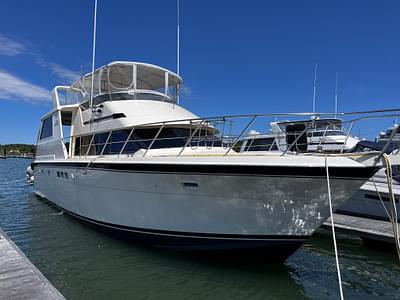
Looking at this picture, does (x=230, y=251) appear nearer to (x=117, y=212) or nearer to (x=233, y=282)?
(x=233, y=282)

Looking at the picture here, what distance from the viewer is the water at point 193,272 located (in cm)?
488

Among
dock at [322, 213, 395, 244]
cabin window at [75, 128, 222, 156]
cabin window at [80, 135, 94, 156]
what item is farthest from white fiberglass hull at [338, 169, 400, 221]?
cabin window at [80, 135, 94, 156]

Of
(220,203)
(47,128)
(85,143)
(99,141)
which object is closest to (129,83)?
(85,143)

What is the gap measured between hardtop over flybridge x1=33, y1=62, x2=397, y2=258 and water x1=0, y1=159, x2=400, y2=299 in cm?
35

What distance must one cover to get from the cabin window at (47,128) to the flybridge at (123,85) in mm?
863

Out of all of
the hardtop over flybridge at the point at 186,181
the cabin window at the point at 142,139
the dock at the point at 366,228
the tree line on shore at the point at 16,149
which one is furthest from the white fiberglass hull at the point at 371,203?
the tree line on shore at the point at 16,149

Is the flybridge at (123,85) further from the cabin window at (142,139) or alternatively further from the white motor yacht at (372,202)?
the white motor yacht at (372,202)

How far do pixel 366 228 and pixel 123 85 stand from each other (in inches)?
283

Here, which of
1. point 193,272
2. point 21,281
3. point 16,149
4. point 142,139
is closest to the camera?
point 21,281

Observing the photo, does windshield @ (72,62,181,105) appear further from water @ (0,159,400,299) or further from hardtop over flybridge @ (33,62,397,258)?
water @ (0,159,400,299)

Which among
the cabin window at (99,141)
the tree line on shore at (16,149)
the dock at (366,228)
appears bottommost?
the dock at (366,228)

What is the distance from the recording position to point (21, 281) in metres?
3.59

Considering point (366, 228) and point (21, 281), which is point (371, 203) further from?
point (21, 281)

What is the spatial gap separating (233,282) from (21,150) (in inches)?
5038
